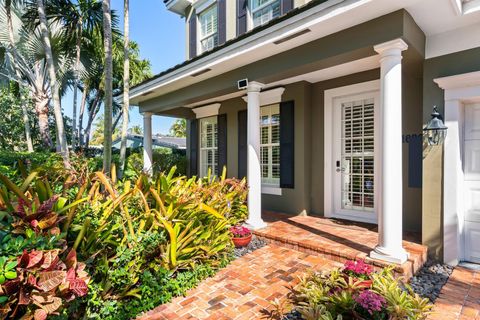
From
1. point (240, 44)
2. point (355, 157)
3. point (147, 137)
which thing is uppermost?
point (240, 44)

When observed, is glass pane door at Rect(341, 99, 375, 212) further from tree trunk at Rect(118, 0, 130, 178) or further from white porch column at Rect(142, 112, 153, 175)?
white porch column at Rect(142, 112, 153, 175)

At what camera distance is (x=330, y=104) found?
5672mm

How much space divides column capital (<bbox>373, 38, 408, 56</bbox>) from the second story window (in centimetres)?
550

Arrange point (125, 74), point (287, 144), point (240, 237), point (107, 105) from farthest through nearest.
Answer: point (125, 74)
point (287, 144)
point (107, 105)
point (240, 237)

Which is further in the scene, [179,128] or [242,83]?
[179,128]

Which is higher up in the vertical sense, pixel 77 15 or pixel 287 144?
pixel 77 15

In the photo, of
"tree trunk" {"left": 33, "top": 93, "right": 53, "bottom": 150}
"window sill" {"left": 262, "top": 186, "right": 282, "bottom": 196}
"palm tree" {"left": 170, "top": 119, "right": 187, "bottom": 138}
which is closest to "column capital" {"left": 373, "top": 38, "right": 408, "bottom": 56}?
"window sill" {"left": 262, "top": 186, "right": 282, "bottom": 196}

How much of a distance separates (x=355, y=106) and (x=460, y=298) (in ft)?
12.1

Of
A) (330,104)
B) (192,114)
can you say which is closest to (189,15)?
(192,114)

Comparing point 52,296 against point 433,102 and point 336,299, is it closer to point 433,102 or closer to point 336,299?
point 336,299

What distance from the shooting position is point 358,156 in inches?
213

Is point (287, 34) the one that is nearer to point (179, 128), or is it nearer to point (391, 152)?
point (391, 152)

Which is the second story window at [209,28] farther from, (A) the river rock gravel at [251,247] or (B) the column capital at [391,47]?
(A) the river rock gravel at [251,247]

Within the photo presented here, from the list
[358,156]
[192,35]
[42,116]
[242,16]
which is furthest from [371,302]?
[42,116]
